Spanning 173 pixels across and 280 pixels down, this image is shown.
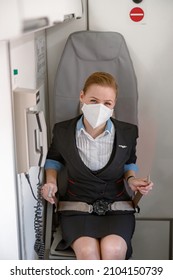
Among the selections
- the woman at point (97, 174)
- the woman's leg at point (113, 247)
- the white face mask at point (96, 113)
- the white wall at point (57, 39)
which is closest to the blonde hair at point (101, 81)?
the woman at point (97, 174)

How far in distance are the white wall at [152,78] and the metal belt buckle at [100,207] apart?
0.57 m

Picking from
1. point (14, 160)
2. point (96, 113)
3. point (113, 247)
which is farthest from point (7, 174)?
point (113, 247)

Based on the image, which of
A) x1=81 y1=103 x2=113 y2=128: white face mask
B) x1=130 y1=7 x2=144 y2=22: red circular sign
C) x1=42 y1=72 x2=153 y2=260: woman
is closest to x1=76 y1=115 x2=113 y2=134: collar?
x1=42 y1=72 x2=153 y2=260: woman

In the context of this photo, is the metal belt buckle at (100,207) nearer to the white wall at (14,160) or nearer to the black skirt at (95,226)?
the black skirt at (95,226)

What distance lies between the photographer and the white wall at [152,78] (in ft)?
8.20

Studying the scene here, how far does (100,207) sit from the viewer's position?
2145mm

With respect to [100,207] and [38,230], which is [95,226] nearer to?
[100,207]

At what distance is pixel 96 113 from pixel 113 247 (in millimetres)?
648

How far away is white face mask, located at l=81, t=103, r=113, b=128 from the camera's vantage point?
6.62ft

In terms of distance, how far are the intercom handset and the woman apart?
30 centimetres

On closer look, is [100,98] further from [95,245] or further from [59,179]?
[95,245]

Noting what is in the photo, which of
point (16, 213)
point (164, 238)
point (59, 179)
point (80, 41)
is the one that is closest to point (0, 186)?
point (16, 213)

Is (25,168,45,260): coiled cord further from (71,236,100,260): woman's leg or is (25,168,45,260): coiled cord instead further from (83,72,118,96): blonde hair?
(83,72,118,96): blonde hair

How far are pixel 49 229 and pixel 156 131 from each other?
928 mm
